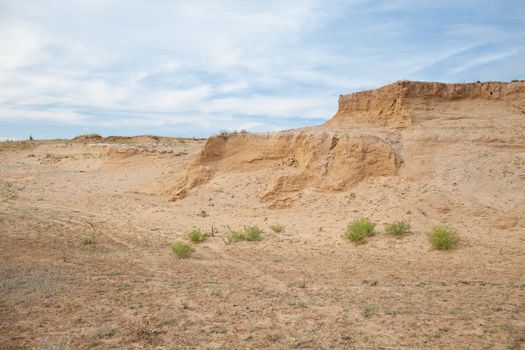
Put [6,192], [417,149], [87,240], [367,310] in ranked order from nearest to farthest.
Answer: [367,310], [87,240], [417,149], [6,192]

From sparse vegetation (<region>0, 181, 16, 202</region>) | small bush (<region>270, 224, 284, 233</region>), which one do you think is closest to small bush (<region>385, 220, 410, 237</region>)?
small bush (<region>270, 224, 284, 233</region>)

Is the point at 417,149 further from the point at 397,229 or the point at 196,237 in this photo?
the point at 196,237

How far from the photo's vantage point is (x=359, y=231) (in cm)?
980

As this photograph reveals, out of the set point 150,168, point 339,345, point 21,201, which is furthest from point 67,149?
point 339,345

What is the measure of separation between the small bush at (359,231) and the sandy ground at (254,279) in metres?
0.17

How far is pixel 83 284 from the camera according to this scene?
6664 mm

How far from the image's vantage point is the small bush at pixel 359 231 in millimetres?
9805

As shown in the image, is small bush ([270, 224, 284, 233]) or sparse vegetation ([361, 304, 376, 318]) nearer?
sparse vegetation ([361, 304, 376, 318])

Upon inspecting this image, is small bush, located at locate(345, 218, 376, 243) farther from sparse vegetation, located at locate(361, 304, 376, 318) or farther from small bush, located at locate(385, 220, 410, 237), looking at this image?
sparse vegetation, located at locate(361, 304, 376, 318)

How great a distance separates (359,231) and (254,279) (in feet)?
10.8

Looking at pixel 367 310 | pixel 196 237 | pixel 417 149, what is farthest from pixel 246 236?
pixel 417 149

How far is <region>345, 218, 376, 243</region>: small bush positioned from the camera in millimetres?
9805

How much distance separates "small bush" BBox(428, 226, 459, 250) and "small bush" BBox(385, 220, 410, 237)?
31.7 inches

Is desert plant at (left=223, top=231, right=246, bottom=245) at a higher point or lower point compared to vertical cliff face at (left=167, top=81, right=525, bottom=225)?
lower
